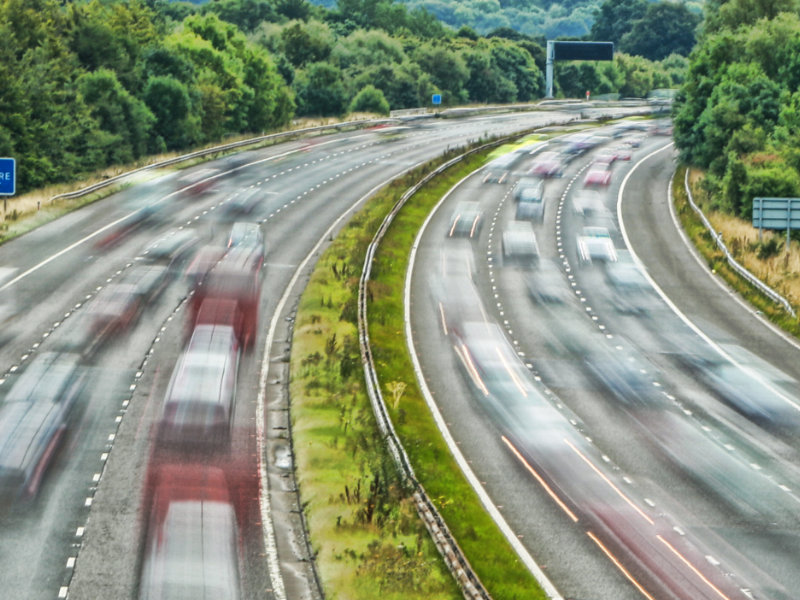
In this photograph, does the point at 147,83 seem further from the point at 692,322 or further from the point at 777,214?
the point at 692,322

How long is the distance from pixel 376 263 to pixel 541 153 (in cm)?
5238

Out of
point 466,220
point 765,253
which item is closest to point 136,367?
point 765,253

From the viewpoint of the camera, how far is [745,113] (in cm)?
9050

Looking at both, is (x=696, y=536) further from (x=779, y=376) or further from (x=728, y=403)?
(x=779, y=376)

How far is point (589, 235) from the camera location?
72.6 m

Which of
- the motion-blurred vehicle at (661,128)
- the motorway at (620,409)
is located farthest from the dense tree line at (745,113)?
the motion-blurred vehicle at (661,128)

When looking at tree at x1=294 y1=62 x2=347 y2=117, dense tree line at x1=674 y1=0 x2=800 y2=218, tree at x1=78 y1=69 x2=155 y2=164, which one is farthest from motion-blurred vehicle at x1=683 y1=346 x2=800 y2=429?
tree at x1=294 y1=62 x2=347 y2=117

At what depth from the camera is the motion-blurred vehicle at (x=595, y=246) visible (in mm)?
66562

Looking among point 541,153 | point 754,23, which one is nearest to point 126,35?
point 541,153

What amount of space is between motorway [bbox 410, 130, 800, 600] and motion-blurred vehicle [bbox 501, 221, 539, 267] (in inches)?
18.3

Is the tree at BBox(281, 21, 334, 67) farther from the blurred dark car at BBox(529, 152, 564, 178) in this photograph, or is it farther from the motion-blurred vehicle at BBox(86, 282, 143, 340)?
the motion-blurred vehicle at BBox(86, 282, 143, 340)

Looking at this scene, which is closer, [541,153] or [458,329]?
[458,329]

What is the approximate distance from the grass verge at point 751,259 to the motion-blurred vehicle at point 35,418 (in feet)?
97.2

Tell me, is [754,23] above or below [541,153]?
above
